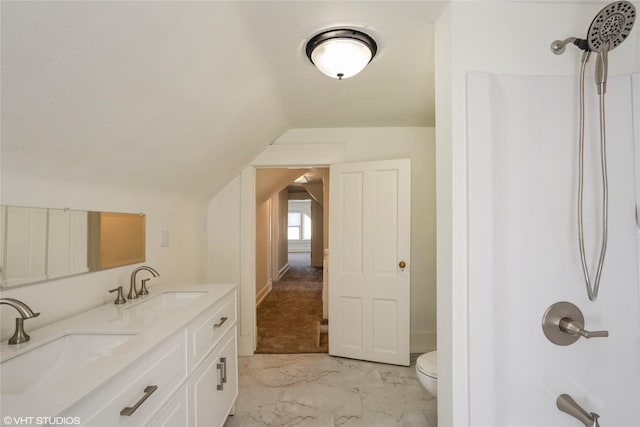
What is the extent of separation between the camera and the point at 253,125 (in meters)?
2.08

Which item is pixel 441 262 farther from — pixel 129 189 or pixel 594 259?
pixel 129 189

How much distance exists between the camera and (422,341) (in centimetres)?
276

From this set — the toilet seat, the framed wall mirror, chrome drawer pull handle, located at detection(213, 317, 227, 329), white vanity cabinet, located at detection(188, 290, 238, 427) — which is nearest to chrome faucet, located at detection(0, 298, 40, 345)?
the framed wall mirror

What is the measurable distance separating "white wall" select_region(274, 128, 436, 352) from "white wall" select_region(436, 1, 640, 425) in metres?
1.62

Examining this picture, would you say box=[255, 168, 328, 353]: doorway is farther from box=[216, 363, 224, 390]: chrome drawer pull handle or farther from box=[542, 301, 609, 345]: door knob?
box=[542, 301, 609, 345]: door knob

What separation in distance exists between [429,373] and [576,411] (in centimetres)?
70

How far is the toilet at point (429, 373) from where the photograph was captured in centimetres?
159

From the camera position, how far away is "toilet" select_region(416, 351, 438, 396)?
5.23 ft

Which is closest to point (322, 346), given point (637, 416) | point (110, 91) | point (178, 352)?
point (178, 352)

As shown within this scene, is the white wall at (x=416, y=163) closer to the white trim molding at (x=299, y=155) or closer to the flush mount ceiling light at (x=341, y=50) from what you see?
the white trim molding at (x=299, y=155)

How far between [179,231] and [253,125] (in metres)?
1.09

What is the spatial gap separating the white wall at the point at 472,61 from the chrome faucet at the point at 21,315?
5.15 feet

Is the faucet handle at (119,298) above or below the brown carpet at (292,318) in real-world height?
above

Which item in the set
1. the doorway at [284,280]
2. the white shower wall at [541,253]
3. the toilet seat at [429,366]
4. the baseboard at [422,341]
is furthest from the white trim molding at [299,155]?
the baseboard at [422,341]
